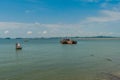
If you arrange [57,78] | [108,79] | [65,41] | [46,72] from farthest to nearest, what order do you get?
1. [65,41]
2. [46,72]
3. [57,78]
4. [108,79]

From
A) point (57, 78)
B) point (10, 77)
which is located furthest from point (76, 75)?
point (10, 77)

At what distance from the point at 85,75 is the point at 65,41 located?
85.9 metres

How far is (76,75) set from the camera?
25578 mm

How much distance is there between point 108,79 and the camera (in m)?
22.2

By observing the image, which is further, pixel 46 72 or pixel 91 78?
pixel 46 72

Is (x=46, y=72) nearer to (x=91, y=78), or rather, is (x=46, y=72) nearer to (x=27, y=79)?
(x=27, y=79)

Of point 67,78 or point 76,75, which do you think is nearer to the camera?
point 67,78

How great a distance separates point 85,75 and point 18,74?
8.67 metres

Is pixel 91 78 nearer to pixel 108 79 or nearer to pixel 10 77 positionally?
pixel 108 79

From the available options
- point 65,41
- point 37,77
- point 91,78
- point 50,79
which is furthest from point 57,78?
point 65,41

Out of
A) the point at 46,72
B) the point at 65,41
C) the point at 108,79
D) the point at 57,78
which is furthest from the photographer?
the point at 65,41

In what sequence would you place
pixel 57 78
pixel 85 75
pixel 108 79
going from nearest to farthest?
pixel 108 79 → pixel 57 78 → pixel 85 75

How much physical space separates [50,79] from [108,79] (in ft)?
21.6

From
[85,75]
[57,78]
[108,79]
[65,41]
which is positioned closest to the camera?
[108,79]
